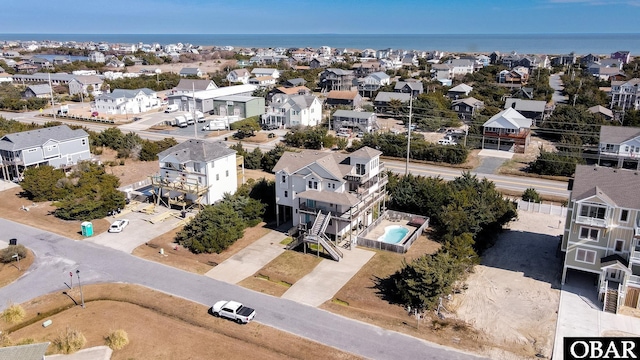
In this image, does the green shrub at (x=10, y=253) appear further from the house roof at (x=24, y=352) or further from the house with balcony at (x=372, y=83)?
the house with balcony at (x=372, y=83)

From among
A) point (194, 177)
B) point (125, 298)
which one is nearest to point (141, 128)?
point (194, 177)

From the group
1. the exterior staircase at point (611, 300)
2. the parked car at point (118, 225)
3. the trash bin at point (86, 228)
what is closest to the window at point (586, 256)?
the exterior staircase at point (611, 300)

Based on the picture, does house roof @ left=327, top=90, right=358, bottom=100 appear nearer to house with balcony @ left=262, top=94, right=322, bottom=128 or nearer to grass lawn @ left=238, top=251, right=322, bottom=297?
house with balcony @ left=262, top=94, right=322, bottom=128

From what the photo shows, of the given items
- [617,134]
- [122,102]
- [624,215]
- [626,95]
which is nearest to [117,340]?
[624,215]

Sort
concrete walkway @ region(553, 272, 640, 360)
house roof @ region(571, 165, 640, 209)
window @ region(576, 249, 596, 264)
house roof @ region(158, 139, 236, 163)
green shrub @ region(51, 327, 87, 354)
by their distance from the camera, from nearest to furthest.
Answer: green shrub @ region(51, 327, 87, 354), concrete walkway @ region(553, 272, 640, 360), house roof @ region(571, 165, 640, 209), window @ region(576, 249, 596, 264), house roof @ region(158, 139, 236, 163)

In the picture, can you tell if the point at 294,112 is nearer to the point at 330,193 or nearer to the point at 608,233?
the point at 330,193

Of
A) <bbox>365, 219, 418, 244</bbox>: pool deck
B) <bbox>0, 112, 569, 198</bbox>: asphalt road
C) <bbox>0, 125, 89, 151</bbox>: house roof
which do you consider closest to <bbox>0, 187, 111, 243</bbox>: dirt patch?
<bbox>0, 125, 89, 151</bbox>: house roof
